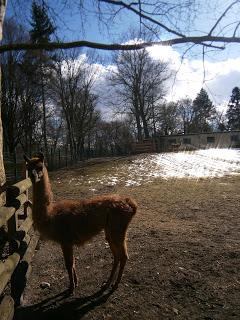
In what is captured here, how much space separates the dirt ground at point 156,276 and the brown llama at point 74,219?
1.27ft

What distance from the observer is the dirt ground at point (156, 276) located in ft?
16.5

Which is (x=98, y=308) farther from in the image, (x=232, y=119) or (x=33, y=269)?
(x=232, y=119)

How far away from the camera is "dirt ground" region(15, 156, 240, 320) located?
5039 millimetres

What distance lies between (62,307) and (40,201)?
1501 millimetres

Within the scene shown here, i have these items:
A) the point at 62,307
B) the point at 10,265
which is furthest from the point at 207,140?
the point at 10,265

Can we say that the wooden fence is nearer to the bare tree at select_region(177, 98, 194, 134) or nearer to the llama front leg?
the llama front leg

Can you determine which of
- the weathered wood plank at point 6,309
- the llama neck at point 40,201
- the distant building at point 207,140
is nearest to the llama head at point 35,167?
the llama neck at point 40,201

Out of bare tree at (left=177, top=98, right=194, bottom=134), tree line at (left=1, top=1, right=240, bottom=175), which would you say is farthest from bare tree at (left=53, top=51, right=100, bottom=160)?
bare tree at (left=177, top=98, right=194, bottom=134)

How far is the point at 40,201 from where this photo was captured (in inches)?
230

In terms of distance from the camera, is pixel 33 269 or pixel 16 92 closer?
pixel 33 269

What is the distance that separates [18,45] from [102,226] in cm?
281

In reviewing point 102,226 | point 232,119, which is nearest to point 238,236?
point 102,226

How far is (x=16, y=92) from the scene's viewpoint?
38.5 meters

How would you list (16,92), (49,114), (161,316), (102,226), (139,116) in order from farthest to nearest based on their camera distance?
1. (139,116)
2. (49,114)
3. (16,92)
4. (102,226)
5. (161,316)
